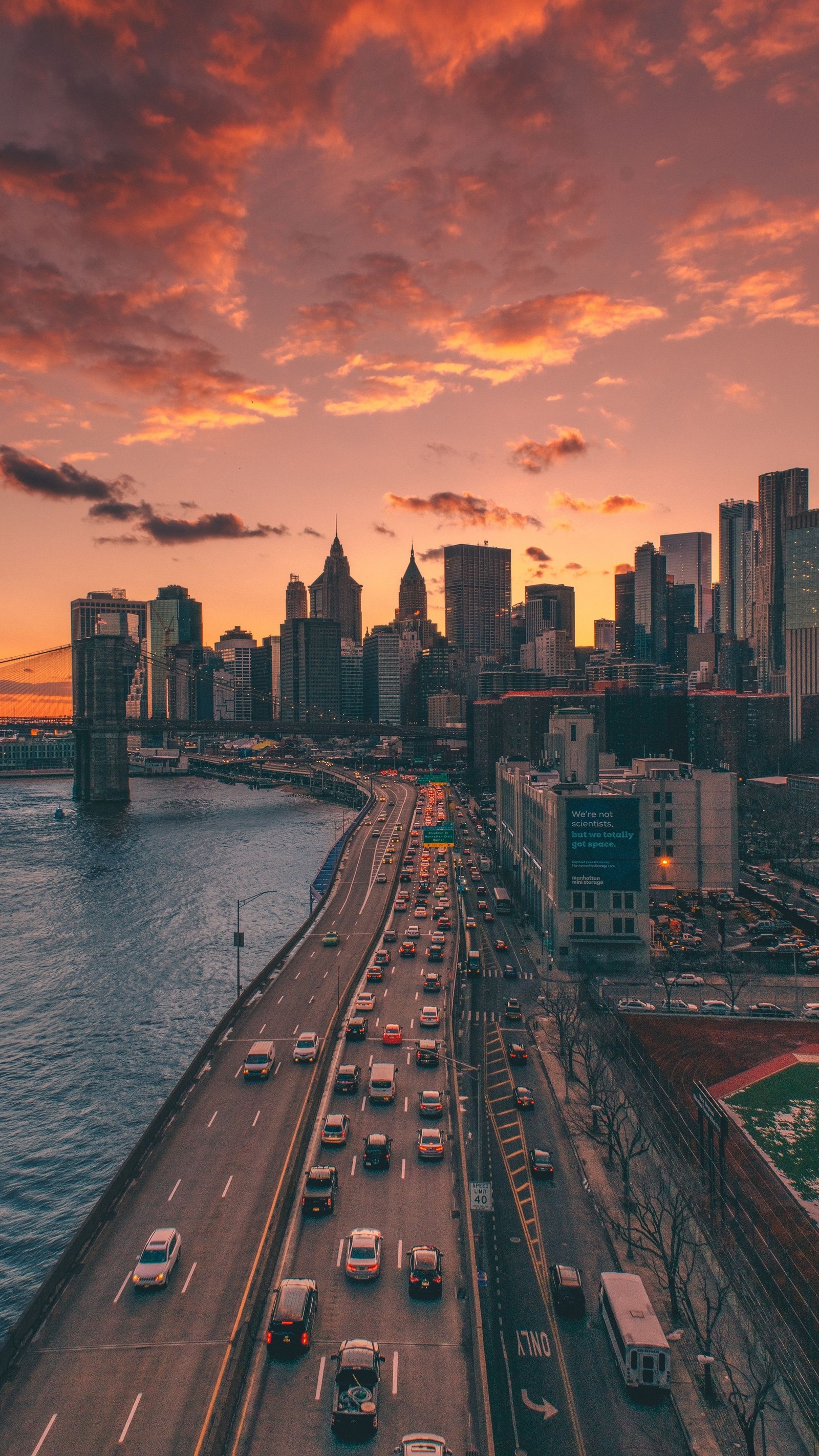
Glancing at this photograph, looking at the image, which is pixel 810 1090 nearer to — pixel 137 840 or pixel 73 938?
pixel 73 938

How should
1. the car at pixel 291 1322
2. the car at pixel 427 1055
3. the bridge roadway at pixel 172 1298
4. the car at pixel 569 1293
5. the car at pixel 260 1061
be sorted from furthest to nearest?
the car at pixel 427 1055, the car at pixel 260 1061, the car at pixel 569 1293, the car at pixel 291 1322, the bridge roadway at pixel 172 1298

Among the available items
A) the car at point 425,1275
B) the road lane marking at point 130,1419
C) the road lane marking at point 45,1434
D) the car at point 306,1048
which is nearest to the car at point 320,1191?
the car at point 425,1275

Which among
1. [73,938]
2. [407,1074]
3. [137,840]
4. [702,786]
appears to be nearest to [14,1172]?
[407,1074]

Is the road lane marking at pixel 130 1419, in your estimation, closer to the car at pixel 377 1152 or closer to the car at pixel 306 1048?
the car at pixel 377 1152

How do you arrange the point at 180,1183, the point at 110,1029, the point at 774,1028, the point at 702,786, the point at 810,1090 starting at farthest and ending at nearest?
the point at 702,786 → the point at 110,1029 → the point at 774,1028 → the point at 810,1090 → the point at 180,1183

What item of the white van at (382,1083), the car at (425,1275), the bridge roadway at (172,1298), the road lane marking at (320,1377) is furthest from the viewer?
the white van at (382,1083)

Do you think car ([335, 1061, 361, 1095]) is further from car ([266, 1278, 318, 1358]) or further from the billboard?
the billboard

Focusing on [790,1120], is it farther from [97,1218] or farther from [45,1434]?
[45,1434]

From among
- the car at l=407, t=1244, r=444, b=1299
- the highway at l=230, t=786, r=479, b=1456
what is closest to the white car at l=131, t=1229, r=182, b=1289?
the highway at l=230, t=786, r=479, b=1456
